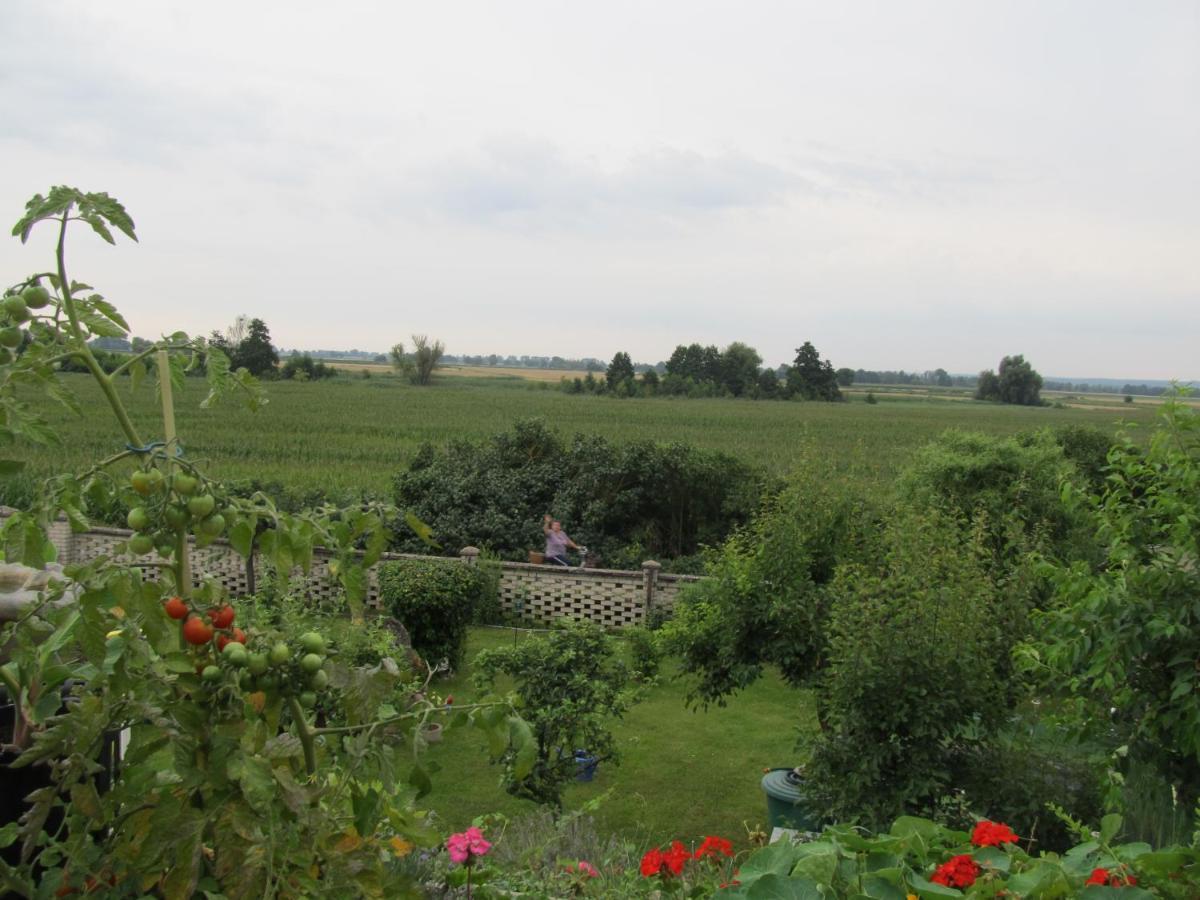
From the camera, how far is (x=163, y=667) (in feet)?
5.66

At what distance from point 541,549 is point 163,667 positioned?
42.4 feet

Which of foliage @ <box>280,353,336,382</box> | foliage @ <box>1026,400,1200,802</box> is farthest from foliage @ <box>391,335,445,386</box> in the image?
foliage @ <box>1026,400,1200,802</box>

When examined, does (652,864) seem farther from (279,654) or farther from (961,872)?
(279,654)

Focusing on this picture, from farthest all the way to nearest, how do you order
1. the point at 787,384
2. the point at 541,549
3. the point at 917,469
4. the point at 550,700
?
the point at 787,384 < the point at 541,549 < the point at 917,469 < the point at 550,700

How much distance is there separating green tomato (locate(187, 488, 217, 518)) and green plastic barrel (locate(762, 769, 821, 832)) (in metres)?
4.92

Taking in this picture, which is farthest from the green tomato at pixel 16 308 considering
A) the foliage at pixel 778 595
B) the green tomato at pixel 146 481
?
the foliage at pixel 778 595

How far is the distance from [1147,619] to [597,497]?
11417mm

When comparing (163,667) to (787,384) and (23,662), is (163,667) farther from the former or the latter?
(787,384)

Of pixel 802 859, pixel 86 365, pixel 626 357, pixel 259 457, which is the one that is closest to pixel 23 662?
pixel 86 365

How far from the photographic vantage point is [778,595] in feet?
20.8

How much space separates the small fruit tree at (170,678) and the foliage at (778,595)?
4564 millimetres

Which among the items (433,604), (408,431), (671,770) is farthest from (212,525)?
(408,431)

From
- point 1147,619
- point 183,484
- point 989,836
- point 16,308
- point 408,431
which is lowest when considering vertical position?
point 408,431

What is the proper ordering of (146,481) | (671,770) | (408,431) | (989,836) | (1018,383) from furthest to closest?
(1018,383) < (408,431) < (671,770) < (989,836) < (146,481)
